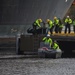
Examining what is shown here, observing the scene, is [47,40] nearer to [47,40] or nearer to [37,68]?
[47,40]

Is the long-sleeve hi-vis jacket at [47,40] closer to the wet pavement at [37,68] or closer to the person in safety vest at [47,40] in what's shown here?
the person in safety vest at [47,40]

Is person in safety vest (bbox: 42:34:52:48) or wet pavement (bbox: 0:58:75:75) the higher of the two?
person in safety vest (bbox: 42:34:52:48)

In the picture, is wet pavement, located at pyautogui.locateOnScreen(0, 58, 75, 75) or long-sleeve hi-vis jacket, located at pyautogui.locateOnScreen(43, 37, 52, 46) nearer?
wet pavement, located at pyautogui.locateOnScreen(0, 58, 75, 75)

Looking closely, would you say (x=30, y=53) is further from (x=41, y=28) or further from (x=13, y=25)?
(x=13, y=25)

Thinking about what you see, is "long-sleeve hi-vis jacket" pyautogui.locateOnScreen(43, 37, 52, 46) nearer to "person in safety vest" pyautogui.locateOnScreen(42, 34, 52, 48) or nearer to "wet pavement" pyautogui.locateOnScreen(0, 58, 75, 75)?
"person in safety vest" pyautogui.locateOnScreen(42, 34, 52, 48)

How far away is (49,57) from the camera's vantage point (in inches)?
1243

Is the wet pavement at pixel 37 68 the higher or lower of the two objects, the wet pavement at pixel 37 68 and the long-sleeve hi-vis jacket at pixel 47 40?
the lower

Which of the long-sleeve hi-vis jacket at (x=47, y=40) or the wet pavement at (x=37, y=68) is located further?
the long-sleeve hi-vis jacket at (x=47, y=40)

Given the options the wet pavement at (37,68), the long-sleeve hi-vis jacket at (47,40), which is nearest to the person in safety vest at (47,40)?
the long-sleeve hi-vis jacket at (47,40)

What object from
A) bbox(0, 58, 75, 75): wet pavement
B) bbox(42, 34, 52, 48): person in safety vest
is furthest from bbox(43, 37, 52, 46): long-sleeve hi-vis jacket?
bbox(0, 58, 75, 75): wet pavement

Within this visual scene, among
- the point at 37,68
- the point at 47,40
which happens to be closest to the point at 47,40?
the point at 47,40

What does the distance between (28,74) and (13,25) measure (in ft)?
85.1

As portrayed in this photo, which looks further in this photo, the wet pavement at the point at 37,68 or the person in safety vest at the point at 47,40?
the person in safety vest at the point at 47,40

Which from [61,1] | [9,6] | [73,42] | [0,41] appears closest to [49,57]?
[73,42]
